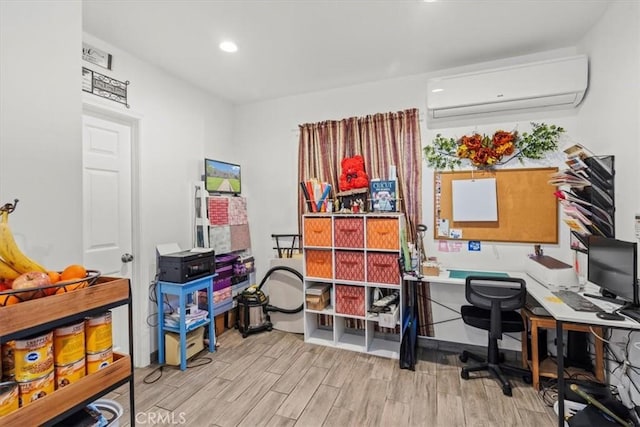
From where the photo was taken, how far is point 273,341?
3.25m

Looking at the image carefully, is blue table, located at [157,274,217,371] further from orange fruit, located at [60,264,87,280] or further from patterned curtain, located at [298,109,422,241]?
orange fruit, located at [60,264,87,280]

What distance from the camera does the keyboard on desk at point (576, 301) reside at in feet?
6.23

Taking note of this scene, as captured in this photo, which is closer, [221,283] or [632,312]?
[632,312]

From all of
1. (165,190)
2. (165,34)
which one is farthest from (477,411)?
(165,34)

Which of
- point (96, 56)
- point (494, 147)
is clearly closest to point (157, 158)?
point (96, 56)

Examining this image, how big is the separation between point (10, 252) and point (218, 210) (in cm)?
246

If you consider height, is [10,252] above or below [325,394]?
above

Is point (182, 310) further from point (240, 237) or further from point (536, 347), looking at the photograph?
point (536, 347)

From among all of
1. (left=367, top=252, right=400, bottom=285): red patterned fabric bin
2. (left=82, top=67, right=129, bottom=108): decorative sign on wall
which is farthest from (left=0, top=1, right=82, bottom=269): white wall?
(left=367, top=252, right=400, bottom=285): red patterned fabric bin

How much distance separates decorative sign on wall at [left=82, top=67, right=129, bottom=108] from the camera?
239cm

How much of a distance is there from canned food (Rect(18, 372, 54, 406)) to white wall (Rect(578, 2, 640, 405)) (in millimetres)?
2911

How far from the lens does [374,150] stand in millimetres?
3293

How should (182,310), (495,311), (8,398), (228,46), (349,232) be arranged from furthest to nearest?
(349,232)
(182,310)
(228,46)
(495,311)
(8,398)

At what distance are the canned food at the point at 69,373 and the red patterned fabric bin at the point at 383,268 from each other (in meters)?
2.37
